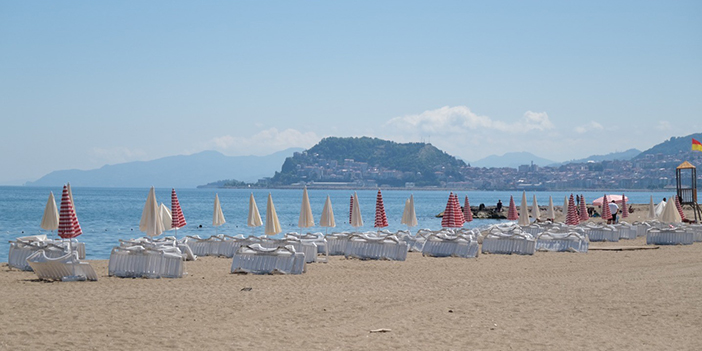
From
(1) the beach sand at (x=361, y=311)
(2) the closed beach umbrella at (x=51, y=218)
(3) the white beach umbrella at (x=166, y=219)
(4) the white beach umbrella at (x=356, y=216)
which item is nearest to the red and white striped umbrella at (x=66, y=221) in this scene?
(1) the beach sand at (x=361, y=311)

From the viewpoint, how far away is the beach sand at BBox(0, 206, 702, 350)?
8398 millimetres

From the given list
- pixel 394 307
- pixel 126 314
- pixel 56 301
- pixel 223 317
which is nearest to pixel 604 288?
pixel 394 307

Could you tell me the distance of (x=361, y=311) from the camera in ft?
34.0

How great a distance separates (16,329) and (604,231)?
22.5 m

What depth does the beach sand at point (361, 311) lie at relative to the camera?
840 centimetres

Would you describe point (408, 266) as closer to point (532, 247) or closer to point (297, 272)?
point (297, 272)

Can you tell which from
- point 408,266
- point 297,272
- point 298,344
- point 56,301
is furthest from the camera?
point 408,266

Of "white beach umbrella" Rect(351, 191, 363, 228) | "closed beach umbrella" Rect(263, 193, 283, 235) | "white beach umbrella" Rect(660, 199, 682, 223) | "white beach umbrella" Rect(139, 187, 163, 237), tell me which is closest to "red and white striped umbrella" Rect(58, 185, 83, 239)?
"white beach umbrella" Rect(139, 187, 163, 237)

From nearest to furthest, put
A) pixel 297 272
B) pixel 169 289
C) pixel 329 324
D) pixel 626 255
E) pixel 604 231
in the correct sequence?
pixel 329 324 < pixel 169 289 < pixel 297 272 < pixel 626 255 < pixel 604 231

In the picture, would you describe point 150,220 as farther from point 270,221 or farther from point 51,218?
point 270,221

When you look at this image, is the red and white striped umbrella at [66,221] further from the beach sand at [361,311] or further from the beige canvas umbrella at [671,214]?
the beige canvas umbrella at [671,214]

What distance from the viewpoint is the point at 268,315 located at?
994 cm

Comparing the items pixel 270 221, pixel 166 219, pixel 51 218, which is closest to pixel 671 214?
pixel 270 221

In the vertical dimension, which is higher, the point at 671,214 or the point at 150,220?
the point at 150,220
